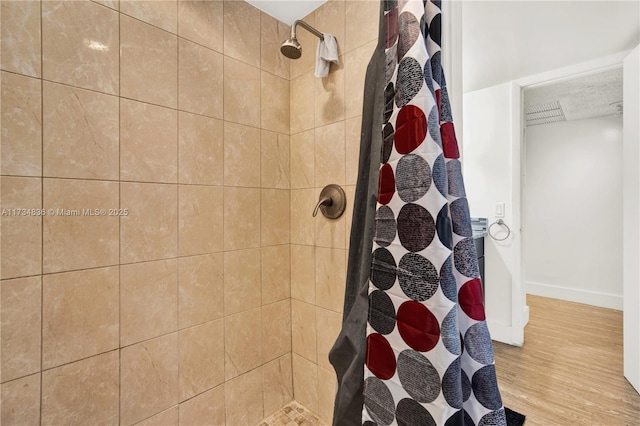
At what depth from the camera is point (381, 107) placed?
2.65 ft

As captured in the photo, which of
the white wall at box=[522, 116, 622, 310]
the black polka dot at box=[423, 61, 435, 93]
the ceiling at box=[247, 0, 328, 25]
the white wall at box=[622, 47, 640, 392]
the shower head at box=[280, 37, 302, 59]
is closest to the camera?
the black polka dot at box=[423, 61, 435, 93]

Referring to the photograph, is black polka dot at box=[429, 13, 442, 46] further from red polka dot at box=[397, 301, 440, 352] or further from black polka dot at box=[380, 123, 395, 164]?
red polka dot at box=[397, 301, 440, 352]

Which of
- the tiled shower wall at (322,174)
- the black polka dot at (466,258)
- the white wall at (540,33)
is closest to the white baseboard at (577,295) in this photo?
the white wall at (540,33)

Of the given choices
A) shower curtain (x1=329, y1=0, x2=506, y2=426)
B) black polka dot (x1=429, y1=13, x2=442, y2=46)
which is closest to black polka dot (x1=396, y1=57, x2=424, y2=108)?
shower curtain (x1=329, y1=0, x2=506, y2=426)

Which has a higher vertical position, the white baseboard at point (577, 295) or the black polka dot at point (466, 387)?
the black polka dot at point (466, 387)

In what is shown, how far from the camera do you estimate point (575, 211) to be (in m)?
2.93

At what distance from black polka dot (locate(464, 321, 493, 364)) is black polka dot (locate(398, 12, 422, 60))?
73 cm

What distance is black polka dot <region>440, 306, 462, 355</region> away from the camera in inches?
21.7

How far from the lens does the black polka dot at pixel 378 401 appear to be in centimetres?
62

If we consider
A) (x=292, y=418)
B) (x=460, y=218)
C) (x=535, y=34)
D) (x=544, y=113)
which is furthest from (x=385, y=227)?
(x=544, y=113)

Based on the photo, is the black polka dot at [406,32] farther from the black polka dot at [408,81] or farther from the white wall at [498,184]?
the white wall at [498,184]

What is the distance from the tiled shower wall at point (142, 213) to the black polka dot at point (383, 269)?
29.3 inches

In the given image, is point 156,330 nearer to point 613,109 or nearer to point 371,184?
point 371,184

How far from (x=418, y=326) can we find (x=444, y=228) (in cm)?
24
